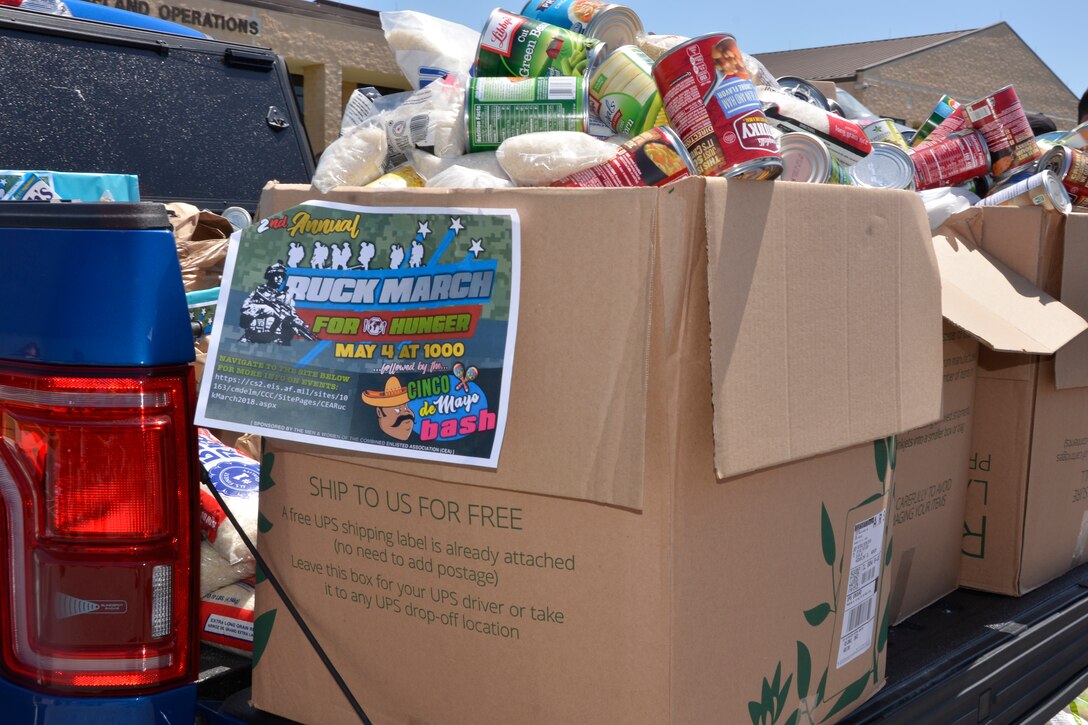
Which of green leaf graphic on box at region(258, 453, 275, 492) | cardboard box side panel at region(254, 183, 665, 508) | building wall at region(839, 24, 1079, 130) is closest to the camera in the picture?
cardboard box side panel at region(254, 183, 665, 508)

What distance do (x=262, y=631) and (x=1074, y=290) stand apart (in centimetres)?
190

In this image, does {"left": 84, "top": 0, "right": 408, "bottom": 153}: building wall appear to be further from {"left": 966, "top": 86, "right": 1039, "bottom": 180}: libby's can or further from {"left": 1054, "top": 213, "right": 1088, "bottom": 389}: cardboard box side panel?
{"left": 1054, "top": 213, "right": 1088, "bottom": 389}: cardboard box side panel

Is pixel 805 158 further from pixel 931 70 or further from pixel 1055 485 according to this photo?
pixel 931 70

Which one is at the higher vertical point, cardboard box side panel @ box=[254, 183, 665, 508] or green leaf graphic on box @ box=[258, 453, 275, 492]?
cardboard box side panel @ box=[254, 183, 665, 508]

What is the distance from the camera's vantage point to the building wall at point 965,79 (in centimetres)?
2816

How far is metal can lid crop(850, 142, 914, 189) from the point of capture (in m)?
2.34

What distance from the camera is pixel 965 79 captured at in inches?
1316

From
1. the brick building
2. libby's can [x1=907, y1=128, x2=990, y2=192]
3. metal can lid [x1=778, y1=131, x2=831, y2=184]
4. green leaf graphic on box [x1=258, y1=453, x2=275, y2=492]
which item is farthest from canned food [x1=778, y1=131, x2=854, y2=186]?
the brick building

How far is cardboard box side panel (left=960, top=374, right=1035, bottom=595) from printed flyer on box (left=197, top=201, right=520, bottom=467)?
150 centimetres

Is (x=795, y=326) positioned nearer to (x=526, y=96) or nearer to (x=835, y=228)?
(x=835, y=228)

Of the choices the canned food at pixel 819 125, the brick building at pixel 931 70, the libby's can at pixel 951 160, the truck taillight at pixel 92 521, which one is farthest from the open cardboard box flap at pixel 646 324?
the brick building at pixel 931 70

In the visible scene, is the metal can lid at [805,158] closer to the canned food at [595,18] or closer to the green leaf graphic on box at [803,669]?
the canned food at [595,18]

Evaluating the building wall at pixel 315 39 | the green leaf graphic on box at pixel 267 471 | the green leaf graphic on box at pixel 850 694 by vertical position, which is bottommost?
the green leaf graphic on box at pixel 850 694

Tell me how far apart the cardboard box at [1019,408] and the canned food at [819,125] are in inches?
14.2
